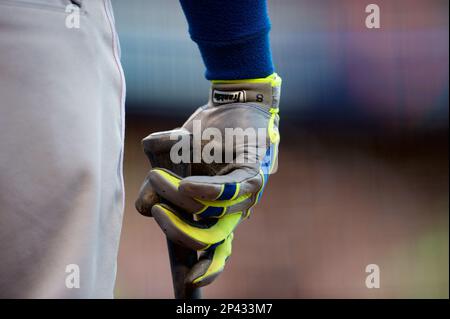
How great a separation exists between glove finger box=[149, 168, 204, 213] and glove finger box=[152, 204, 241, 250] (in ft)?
0.04

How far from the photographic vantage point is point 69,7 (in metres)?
0.46

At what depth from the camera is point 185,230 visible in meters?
0.56

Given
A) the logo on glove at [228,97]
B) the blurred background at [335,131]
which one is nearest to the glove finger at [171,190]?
the logo on glove at [228,97]

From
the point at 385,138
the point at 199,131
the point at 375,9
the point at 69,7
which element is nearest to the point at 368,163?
the point at 385,138

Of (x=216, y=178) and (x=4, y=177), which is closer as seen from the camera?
(x=4, y=177)

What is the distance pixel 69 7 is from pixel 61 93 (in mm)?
68

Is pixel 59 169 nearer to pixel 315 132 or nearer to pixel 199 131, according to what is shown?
pixel 199 131

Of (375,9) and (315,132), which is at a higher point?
(375,9)

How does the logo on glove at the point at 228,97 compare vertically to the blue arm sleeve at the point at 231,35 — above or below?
below

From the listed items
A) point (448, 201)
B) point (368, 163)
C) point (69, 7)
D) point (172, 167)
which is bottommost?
point (448, 201)

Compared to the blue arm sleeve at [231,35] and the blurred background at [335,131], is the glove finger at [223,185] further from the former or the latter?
the blurred background at [335,131]

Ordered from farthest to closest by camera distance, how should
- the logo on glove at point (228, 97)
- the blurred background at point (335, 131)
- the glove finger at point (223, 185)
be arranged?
1. the blurred background at point (335, 131)
2. the logo on glove at point (228, 97)
3. the glove finger at point (223, 185)

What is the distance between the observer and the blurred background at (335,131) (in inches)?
79.5
